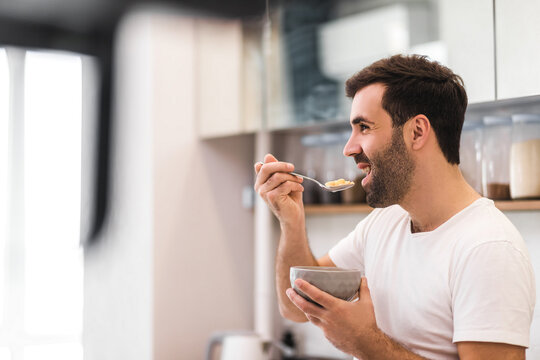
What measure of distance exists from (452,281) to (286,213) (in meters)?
0.41

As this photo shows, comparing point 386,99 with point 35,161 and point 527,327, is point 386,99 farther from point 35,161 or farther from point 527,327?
point 35,161

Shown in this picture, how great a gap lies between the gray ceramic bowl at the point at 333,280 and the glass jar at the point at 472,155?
0.88 metres

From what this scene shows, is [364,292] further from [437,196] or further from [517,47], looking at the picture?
[517,47]

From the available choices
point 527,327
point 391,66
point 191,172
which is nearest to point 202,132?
point 191,172

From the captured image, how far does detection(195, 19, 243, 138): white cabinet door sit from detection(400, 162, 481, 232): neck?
132cm

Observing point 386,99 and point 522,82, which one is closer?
point 386,99

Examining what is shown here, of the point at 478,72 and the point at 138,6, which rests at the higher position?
the point at 138,6

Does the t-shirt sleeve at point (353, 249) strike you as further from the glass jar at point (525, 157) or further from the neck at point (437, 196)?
the glass jar at point (525, 157)

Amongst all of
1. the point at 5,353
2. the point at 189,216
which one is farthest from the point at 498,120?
the point at 5,353

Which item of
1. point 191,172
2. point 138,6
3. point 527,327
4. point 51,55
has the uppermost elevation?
point 138,6

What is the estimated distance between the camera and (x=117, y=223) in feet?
8.28

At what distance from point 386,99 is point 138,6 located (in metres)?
1.52

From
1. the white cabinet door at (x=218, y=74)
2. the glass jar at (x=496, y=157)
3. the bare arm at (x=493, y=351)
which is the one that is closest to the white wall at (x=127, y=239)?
the white cabinet door at (x=218, y=74)

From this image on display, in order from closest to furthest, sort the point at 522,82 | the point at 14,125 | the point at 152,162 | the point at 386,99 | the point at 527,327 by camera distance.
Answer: the point at 527,327 → the point at 386,99 → the point at 522,82 → the point at 14,125 → the point at 152,162
